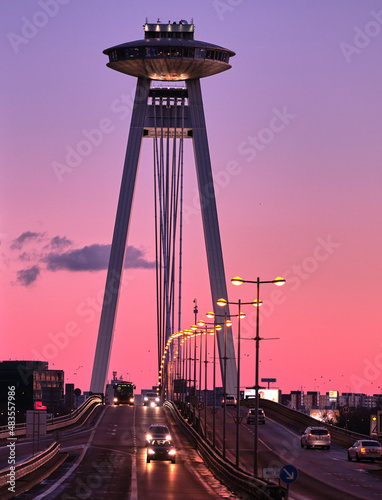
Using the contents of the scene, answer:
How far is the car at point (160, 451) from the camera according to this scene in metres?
63.9

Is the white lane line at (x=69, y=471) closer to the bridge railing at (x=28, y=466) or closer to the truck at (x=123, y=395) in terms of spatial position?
the bridge railing at (x=28, y=466)

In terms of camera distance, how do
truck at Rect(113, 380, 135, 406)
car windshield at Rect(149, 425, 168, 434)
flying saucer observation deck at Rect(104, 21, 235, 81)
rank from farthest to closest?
flying saucer observation deck at Rect(104, 21, 235, 81), truck at Rect(113, 380, 135, 406), car windshield at Rect(149, 425, 168, 434)

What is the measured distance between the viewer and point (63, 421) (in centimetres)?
10325

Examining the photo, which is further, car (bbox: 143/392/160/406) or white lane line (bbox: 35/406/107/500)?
car (bbox: 143/392/160/406)

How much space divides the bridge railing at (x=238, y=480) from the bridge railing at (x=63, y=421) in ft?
65.0

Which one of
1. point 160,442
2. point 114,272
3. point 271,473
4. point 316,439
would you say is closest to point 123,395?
point 114,272

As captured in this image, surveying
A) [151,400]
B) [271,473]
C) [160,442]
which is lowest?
[151,400]

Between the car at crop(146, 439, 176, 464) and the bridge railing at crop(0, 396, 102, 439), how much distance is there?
18954 millimetres

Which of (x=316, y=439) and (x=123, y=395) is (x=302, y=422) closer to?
(x=316, y=439)

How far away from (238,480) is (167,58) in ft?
393

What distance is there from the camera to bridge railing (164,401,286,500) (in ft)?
110

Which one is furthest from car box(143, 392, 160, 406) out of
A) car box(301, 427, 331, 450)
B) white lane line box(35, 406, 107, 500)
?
car box(301, 427, 331, 450)

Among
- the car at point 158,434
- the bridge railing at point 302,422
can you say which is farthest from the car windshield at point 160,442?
the bridge railing at point 302,422

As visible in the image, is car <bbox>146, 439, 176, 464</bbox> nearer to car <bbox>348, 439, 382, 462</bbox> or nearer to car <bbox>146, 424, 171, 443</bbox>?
car <bbox>146, 424, 171, 443</bbox>
